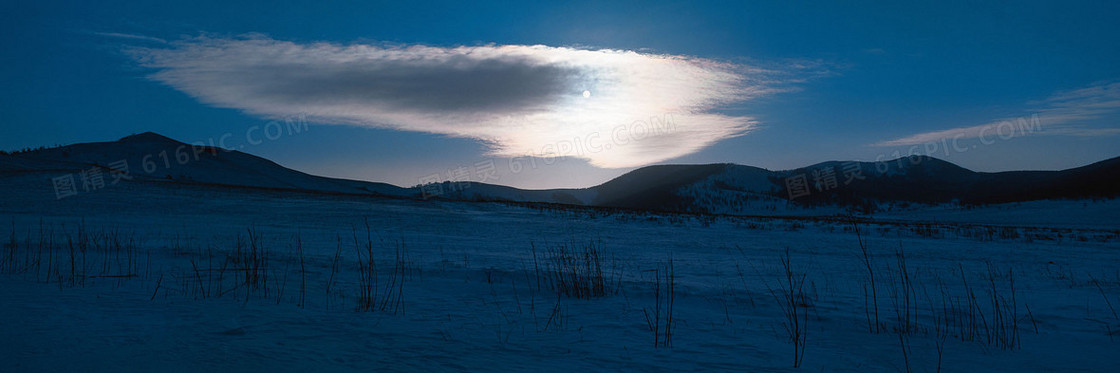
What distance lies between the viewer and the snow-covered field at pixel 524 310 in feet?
12.1

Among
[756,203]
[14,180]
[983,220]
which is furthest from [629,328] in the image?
[756,203]

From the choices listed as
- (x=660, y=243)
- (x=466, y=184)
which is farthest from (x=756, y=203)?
(x=660, y=243)

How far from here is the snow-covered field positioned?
12.1 ft

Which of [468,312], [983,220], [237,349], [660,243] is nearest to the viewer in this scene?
[237,349]

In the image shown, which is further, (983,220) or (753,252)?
(983,220)

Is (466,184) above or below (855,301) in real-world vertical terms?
above

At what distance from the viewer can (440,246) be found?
1195cm

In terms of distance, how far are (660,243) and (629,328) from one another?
372 inches

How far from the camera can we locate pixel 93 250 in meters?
9.01

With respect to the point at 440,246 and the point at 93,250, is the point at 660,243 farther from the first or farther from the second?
the point at 93,250

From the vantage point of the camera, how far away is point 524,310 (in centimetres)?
570

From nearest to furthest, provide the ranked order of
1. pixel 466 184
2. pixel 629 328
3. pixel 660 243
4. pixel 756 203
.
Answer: pixel 629 328, pixel 660 243, pixel 756 203, pixel 466 184

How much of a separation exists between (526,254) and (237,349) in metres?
7.44

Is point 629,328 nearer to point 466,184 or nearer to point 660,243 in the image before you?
point 660,243
